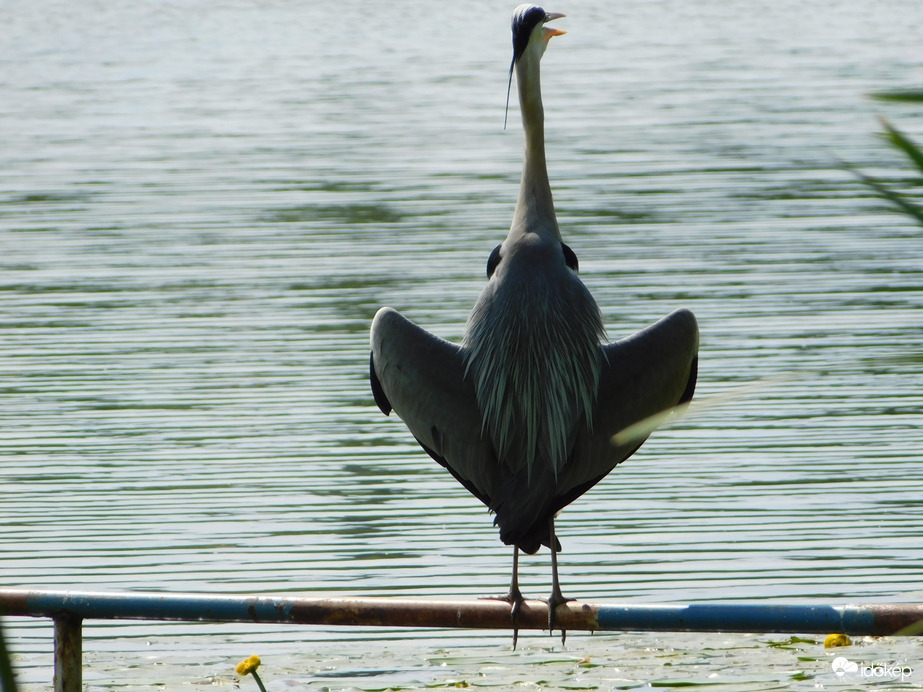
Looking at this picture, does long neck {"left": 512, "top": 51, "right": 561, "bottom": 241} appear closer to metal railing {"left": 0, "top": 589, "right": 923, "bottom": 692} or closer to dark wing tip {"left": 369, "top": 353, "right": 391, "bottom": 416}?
dark wing tip {"left": 369, "top": 353, "right": 391, "bottom": 416}

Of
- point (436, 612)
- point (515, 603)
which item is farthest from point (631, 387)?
point (436, 612)

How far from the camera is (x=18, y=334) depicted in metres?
12.4

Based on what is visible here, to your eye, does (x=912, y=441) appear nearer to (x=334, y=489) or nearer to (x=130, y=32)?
(x=334, y=489)

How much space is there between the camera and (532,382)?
4.70 m

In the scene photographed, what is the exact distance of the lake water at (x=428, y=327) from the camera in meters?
6.95

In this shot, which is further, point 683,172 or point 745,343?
point 683,172

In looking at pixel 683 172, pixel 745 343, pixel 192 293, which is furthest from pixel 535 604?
pixel 683 172

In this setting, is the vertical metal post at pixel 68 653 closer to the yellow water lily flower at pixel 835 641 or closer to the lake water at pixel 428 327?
the lake water at pixel 428 327

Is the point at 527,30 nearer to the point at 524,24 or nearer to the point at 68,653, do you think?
the point at 524,24

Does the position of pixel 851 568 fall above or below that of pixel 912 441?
below

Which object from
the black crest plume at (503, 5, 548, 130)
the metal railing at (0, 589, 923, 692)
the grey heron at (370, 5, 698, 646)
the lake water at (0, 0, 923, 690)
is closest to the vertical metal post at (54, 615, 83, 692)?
the metal railing at (0, 589, 923, 692)

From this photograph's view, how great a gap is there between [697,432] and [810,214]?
669 centimetres

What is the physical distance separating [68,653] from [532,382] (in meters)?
1.62

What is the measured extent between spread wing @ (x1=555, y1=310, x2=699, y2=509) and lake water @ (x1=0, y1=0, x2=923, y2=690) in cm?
120
